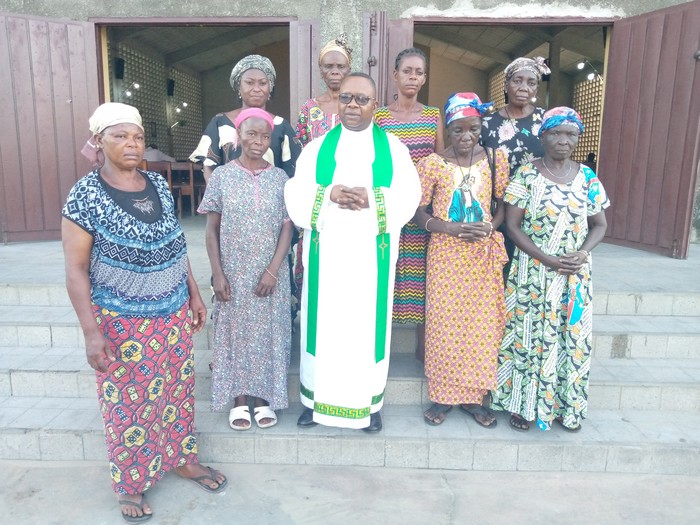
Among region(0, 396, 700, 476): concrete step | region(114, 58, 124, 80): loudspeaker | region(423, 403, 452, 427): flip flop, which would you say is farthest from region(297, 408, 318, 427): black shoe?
region(114, 58, 124, 80): loudspeaker

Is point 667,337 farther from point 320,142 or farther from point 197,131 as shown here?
point 197,131

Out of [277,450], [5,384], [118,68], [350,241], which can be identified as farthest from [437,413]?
[118,68]

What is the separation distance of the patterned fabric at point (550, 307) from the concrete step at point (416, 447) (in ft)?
0.51

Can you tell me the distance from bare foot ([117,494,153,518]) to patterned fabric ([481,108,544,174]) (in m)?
2.47

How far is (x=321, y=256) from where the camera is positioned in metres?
2.53

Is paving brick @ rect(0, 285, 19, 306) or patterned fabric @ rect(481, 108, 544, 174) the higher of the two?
patterned fabric @ rect(481, 108, 544, 174)

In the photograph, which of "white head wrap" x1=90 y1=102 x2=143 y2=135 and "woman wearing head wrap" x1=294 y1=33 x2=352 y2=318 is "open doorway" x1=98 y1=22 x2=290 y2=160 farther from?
"white head wrap" x1=90 y1=102 x2=143 y2=135

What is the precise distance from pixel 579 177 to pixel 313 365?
5.24 feet

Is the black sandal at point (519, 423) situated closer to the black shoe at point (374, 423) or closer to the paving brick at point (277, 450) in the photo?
the black shoe at point (374, 423)

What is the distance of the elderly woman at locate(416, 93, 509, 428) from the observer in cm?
259

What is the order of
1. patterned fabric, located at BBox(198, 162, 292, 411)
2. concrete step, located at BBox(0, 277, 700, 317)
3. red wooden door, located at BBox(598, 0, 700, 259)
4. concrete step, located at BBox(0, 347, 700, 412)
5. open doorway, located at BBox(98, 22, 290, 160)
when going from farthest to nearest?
1. open doorway, located at BBox(98, 22, 290, 160)
2. red wooden door, located at BBox(598, 0, 700, 259)
3. concrete step, located at BBox(0, 277, 700, 317)
4. concrete step, located at BBox(0, 347, 700, 412)
5. patterned fabric, located at BBox(198, 162, 292, 411)

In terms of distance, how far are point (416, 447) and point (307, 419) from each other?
0.59 metres

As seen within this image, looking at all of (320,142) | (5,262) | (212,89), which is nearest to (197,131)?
(212,89)

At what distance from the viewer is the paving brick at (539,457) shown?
2639mm
